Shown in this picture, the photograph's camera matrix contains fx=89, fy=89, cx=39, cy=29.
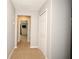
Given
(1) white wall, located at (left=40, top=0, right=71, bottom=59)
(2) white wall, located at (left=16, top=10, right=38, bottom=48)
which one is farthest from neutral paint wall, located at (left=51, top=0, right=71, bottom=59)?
(2) white wall, located at (left=16, top=10, right=38, bottom=48)

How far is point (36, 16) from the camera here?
556cm

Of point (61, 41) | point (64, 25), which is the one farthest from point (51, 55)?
point (64, 25)

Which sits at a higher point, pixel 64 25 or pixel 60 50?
pixel 64 25

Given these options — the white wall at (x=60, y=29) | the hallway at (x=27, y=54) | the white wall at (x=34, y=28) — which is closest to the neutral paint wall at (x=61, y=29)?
the white wall at (x=60, y=29)

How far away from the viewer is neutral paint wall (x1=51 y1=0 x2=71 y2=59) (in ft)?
8.77

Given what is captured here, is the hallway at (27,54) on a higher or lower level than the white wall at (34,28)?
lower

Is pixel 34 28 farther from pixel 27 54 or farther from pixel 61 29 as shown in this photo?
pixel 61 29

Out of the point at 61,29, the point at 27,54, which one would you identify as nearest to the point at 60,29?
the point at 61,29

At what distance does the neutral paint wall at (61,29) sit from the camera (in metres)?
2.67

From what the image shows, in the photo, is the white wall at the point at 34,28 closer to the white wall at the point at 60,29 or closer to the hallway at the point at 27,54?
the hallway at the point at 27,54
